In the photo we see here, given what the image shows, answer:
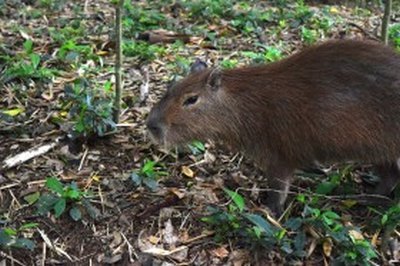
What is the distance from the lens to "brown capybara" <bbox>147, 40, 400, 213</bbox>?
3951 millimetres

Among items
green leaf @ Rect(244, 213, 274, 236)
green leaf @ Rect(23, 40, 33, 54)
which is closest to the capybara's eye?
green leaf @ Rect(244, 213, 274, 236)

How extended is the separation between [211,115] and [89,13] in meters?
3.70

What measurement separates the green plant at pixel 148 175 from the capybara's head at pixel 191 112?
0.77ft

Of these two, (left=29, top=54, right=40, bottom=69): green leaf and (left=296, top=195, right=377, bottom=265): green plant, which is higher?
(left=29, top=54, right=40, bottom=69): green leaf

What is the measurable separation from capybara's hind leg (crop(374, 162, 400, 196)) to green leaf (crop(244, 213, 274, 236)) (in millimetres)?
1032

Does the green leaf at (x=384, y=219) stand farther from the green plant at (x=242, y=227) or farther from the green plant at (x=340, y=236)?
the green plant at (x=242, y=227)

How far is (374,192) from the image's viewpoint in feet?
14.1

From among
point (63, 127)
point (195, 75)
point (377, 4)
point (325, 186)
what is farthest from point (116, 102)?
point (377, 4)

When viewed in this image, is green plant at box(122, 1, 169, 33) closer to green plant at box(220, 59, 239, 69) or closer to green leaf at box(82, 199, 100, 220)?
green plant at box(220, 59, 239, 69)

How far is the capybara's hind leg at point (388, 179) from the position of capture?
14.0ft

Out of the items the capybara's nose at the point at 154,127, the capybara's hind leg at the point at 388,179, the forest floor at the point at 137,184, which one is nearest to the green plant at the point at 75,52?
the forest floor at the point at 137,184

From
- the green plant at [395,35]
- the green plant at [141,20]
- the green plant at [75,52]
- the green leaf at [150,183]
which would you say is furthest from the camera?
the green plant at [141,20]

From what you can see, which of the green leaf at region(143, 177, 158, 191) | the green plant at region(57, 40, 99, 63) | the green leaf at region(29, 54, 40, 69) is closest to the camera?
the green leaf at region(143, 177, 158, 191)

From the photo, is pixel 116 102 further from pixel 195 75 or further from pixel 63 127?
pixel 195 75
